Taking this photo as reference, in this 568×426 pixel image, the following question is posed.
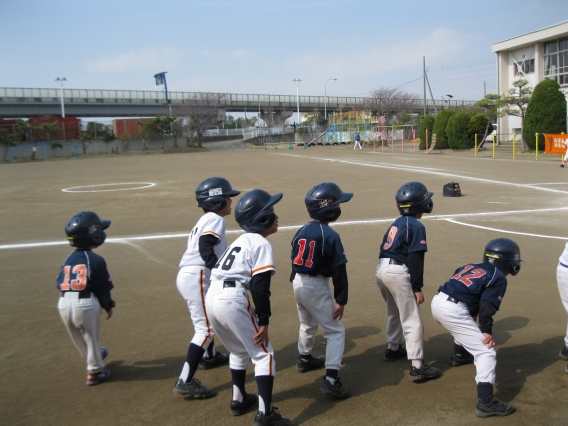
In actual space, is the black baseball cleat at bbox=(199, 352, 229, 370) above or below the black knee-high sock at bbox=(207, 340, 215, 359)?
below

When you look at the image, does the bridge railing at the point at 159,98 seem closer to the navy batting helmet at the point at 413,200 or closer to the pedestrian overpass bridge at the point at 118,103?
the pedestrian overpass bridge at the point at 118,103

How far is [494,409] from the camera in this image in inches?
139

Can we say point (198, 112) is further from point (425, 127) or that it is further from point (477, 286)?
point (477, 286)

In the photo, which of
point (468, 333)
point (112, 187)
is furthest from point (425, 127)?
point (468, 333)

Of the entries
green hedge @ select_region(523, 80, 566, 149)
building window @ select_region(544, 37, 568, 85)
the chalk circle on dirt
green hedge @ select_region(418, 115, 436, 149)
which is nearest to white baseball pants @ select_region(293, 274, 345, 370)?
the chalk circle on dirt

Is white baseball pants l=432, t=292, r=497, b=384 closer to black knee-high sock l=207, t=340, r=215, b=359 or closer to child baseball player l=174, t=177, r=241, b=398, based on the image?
child baseball player l=174, t=177, r=241, b=398

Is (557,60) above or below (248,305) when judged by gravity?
above

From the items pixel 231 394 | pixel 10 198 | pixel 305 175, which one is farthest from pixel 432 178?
pixel 231 394

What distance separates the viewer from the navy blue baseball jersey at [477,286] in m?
3.75

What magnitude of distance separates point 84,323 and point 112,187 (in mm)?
16661

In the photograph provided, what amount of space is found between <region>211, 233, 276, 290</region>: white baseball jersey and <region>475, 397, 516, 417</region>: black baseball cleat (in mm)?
1752

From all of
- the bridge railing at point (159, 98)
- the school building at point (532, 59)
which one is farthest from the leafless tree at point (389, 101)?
the school building at point (532, 59)

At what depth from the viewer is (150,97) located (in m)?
80.3

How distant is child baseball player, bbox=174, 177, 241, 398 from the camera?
4039 millimetres
